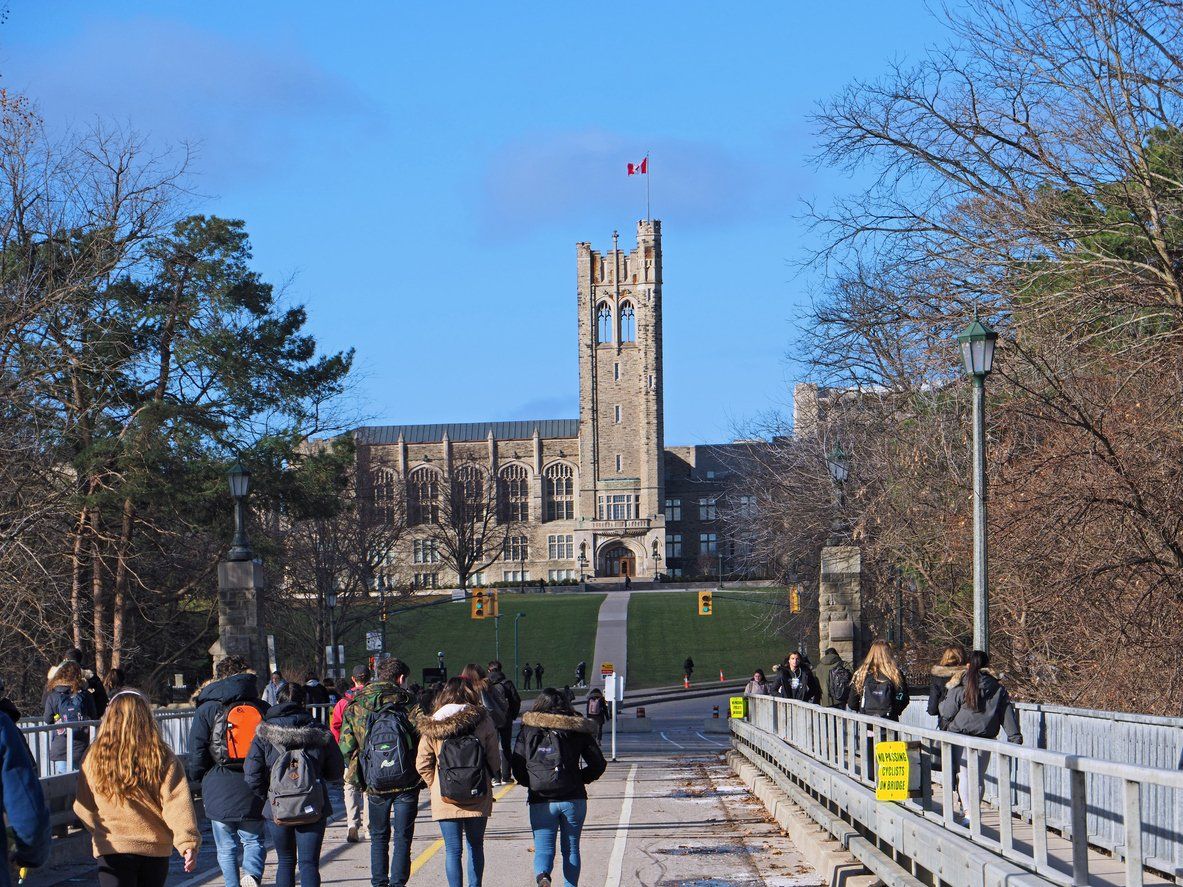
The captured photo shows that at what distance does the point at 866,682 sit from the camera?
46.6 ft

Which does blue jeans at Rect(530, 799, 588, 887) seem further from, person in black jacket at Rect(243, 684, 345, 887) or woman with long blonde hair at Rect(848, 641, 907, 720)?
woman with long blonde hair at Rect(848, 641, 907, 720)

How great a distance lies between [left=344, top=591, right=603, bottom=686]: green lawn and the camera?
74.1 meters

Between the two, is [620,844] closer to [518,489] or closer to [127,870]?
[127,870]

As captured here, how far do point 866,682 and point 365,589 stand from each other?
154ft

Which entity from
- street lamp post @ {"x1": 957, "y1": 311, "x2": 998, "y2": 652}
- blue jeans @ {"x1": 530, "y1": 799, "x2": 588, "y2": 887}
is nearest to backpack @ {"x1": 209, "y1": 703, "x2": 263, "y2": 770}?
blue jeans @ {"x1": 530, "y1": 799, "x2": 588, "y2": 887}

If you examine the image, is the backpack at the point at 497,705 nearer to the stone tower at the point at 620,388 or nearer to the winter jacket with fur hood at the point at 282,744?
the winter jacket with fur hood at the point at 282,744

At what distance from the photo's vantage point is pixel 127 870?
741 cm

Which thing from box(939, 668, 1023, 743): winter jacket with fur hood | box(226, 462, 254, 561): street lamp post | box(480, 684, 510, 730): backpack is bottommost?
Answer: box(480, 684, 510, 730): backpack

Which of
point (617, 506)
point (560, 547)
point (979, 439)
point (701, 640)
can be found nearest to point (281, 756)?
point (979, 439)

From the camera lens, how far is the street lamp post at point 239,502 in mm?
25734

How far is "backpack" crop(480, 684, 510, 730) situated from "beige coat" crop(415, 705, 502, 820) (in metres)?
7.31

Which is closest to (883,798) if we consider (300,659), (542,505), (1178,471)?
(1178,471)

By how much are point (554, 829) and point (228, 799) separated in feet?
7.22

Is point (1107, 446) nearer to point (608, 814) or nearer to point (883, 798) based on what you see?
point (608, 814)
